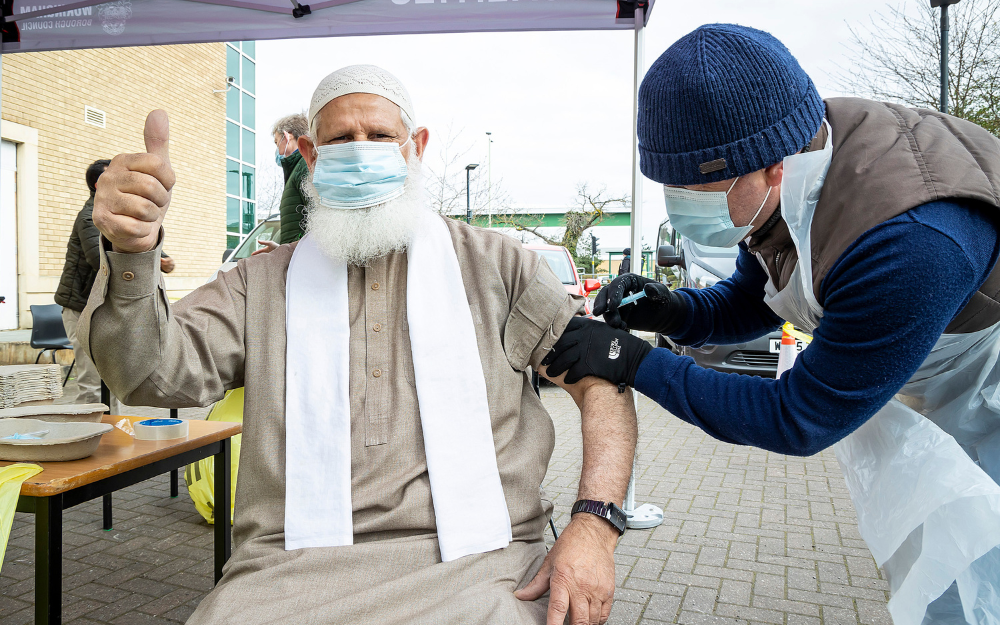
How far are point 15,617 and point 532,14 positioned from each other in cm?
388

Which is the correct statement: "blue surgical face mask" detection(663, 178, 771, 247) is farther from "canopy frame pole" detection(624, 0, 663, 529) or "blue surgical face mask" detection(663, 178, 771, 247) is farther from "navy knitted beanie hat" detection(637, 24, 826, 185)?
"canopy frame pole" detection(624, 0, 663, 529)

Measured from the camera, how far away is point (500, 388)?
189 cm

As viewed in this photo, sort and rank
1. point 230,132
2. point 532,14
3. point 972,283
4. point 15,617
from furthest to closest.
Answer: point 230,132
point 532,14
point 15,617
point 972,283

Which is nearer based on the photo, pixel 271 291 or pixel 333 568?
pixel 333 568

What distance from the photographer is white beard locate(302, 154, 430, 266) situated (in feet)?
6.43

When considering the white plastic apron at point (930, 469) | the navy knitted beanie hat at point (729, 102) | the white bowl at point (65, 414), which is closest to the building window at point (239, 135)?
the white bowl at point (65, 414)

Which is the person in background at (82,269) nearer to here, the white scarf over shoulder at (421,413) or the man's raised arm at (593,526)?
the white scarf over shoulder at (421,413)

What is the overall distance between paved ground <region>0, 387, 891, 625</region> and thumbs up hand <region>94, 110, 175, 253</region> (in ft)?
7.50

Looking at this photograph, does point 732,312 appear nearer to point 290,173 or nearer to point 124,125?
point 290,173

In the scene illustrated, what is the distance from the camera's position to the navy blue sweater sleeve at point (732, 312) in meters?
2.39

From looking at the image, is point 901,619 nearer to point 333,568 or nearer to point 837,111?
point 837,111

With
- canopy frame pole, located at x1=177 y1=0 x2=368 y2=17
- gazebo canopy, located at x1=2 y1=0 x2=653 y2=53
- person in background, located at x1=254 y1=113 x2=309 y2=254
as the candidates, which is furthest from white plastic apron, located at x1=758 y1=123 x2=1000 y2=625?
canopy frame pole, located at x1=177 y1=0 x2=368 y2=17

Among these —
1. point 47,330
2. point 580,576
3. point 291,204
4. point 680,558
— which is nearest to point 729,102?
point 580,576

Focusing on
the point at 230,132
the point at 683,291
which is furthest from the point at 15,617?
the point at 230,132
